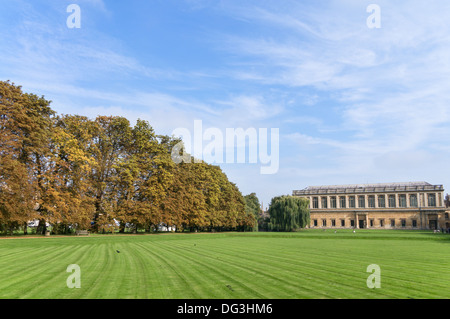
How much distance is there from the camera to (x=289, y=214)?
7831 centimetres

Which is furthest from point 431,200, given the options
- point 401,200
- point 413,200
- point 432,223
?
point 401,200

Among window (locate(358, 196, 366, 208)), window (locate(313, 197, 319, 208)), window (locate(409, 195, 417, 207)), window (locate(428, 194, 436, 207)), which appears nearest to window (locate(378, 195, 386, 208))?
window (locate(358, 196, 366, 208))

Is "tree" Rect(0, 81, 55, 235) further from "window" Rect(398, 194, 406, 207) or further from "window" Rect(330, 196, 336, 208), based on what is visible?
"window" Rect(398, 194, 406, 207)

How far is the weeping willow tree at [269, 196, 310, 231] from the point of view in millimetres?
78500

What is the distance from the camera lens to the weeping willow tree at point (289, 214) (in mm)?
78500

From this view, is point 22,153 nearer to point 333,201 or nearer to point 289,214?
point 289,214

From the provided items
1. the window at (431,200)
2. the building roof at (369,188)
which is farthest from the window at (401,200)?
the window at (431,200)

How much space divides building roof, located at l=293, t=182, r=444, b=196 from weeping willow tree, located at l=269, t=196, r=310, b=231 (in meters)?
48.5

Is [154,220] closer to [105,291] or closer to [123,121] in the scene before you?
[123,121]

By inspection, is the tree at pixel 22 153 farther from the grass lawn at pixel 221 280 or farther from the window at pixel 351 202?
the window at pixel 351 202

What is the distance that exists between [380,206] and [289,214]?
5408 cm
